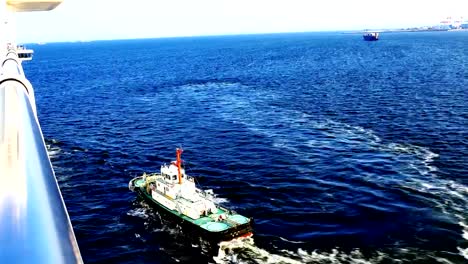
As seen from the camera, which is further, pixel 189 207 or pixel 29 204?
pixel 189 207

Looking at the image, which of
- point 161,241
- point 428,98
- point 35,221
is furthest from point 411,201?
Result: point 428,98

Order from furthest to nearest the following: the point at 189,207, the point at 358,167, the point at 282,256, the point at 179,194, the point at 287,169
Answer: the point at 287,169
the point at 358,167
the point at 179,194
the point at 189,207
the point at 282,256

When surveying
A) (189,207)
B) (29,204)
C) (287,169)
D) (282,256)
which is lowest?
(282,256)

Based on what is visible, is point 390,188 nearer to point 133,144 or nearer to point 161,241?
point 161,241

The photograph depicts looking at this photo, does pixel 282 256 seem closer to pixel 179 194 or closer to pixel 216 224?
pixel 216 224

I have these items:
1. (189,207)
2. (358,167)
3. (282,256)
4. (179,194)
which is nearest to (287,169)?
(358,167)

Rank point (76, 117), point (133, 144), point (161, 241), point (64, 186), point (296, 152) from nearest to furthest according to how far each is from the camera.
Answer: point (161, 241)
point (64, 186)
point (296, 152)
point (133, 144)
point (76, 117)

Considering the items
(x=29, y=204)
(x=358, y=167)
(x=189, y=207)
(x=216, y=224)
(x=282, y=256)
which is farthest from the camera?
(x=358, y=167)
